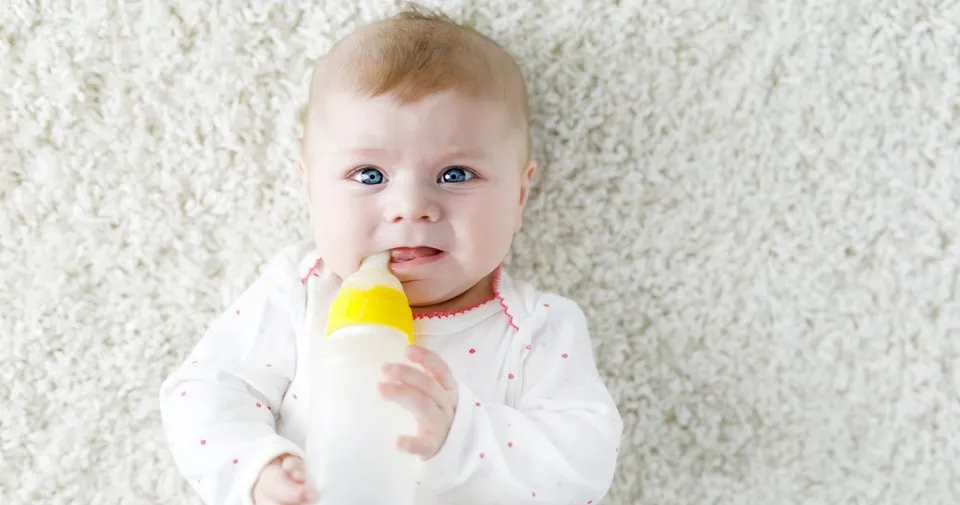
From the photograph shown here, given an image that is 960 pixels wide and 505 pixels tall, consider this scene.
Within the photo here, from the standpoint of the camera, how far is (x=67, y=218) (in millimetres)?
1386

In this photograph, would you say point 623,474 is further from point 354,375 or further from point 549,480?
point 354,375

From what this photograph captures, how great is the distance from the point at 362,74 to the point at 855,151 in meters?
0.68

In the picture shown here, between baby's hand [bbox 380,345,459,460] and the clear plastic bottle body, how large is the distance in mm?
22

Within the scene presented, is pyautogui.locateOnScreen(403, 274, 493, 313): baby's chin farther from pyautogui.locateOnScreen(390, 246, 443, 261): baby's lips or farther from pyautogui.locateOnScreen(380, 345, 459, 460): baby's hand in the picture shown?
pyautogui.locateOnScreen(380, 345, 459, 460): baby's hand

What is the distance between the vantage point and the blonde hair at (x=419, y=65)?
1126mm

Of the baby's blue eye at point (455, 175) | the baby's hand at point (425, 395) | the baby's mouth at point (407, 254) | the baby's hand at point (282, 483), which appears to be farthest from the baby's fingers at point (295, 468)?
the baby's blue eye at point (455, 175)

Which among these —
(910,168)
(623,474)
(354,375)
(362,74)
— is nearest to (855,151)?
(910,168)

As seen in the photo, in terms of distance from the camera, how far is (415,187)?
1118mm

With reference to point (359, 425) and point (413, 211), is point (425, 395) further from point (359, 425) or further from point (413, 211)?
point (413, 211)

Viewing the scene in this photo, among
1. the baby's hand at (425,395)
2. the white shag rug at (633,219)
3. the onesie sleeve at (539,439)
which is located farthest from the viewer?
the white shag rug at (633,219)

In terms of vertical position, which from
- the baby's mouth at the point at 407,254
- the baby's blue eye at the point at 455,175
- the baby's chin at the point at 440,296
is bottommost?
the baby's chin at the point at 440,296

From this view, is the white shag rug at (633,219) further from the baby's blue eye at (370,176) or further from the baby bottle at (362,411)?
the baby bottle at (362,411)

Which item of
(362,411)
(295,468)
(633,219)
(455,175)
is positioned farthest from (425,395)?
(633,219)

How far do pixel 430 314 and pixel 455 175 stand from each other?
0.18 meters
